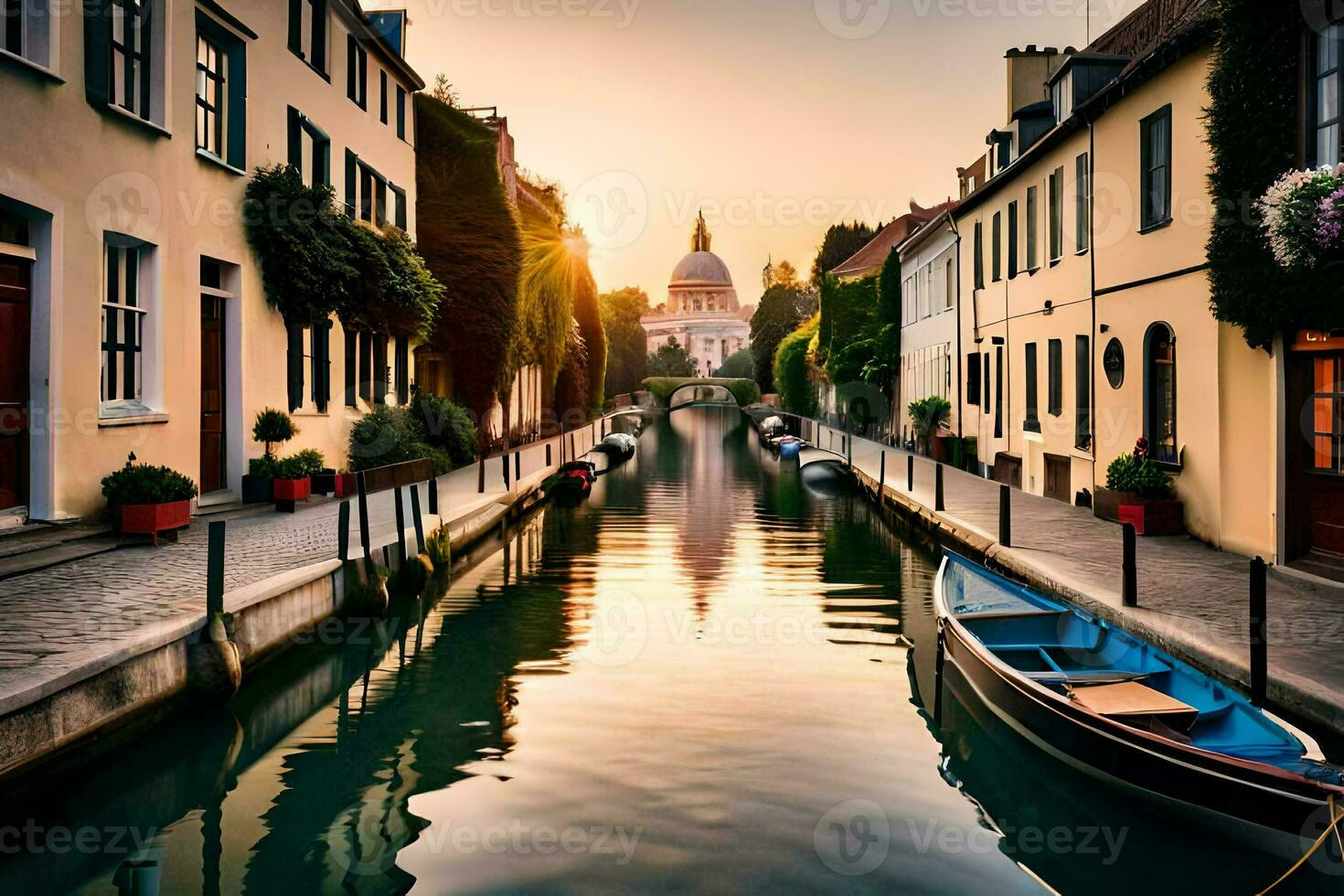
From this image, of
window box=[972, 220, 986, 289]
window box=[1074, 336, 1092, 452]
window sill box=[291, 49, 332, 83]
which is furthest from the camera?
window box=[972, 220, 986, 289]

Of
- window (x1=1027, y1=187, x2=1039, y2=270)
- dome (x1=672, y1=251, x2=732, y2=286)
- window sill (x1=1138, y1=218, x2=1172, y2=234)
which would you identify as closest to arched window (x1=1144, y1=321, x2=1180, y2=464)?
window sill (x1=1138, y1=218, x2=1172, y2=234)

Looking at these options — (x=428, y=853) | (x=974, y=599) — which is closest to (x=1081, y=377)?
(x=974, y=599)

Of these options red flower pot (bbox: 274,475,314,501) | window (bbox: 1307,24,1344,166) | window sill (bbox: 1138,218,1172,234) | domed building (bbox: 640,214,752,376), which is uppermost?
domed building (bbox: 640,214,752,376)

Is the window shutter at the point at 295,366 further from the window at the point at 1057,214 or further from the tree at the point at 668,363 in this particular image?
the tree at the point at 668,363

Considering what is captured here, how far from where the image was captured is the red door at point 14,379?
11.3 metres

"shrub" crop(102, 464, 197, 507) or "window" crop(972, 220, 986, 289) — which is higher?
"window" crop(972, 220, 986, 289)

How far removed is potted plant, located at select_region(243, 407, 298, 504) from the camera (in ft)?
55.1

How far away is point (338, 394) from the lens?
2086 cm

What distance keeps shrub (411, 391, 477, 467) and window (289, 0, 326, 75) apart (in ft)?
25.8

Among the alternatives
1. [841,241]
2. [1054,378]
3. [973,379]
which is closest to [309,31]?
[1054,378]

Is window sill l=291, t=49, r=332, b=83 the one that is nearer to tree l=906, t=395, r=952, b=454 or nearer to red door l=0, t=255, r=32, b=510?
red door l=0, t=255, r=32, b=510

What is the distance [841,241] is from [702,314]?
84938mm

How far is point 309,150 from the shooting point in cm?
1941

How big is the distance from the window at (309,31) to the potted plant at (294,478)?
Result: 6.76 metres
